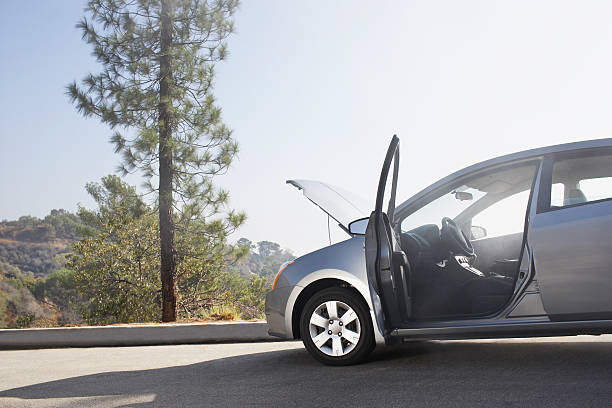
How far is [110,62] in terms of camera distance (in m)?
15.3

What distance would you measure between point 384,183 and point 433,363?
5.99 feet

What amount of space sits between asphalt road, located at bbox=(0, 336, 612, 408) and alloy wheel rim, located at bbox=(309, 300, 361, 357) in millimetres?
195

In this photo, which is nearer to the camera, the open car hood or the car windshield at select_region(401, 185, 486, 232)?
the car windshield at select_region(401, 185, 486, 232)

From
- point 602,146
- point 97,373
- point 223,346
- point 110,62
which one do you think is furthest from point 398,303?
point 110,62

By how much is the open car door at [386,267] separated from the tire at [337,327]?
0.45 m

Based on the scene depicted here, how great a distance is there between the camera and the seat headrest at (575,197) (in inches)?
178

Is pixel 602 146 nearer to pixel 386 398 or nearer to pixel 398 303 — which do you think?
pixel 398 303

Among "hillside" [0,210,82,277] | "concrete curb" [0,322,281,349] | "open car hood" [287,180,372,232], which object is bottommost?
"concrete curb" [0,322,281,349]

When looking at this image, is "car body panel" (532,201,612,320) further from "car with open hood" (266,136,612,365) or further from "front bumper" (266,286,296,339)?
"front bumper" (266,286,296,339)

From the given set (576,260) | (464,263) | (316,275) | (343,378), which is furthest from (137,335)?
(576,260)

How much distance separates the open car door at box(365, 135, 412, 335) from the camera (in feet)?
15.1

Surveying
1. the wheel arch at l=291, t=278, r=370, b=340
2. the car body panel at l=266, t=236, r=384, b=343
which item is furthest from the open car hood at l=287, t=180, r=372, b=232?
the wheel arch at l=291, t=278, r=370, b=340

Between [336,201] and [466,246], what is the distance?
1.27 m

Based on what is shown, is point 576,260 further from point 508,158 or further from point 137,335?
point 137,335
